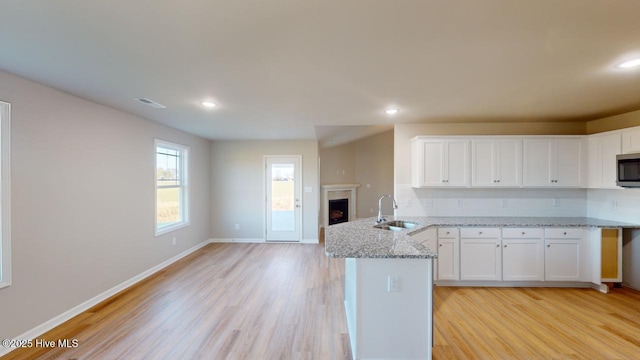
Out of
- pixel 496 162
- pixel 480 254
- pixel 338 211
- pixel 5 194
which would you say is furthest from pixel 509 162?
pixel 5 194

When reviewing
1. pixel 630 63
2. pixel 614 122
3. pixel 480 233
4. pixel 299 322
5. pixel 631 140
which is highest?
pixel 630 63

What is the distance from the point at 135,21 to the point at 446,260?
3943mm

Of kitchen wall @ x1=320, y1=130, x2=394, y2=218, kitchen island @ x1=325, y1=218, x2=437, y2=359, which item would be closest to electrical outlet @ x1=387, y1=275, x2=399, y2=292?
kitchen island @ x1=325, y1=218, x2=437, y2=359

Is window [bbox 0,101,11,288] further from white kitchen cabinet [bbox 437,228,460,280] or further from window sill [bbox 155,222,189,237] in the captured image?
white kitchen cabinet [bbox 437,228,460,280]

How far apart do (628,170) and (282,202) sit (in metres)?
5.38

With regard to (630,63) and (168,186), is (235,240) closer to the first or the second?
(168,186)

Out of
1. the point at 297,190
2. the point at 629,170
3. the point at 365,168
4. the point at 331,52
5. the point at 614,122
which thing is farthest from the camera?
the point at 365,168

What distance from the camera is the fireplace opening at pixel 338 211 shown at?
785cm

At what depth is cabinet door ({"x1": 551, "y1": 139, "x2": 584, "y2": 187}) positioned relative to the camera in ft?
12.3

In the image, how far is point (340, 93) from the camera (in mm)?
2781

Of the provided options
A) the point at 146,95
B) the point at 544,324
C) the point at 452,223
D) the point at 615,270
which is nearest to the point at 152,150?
the point at 146,95

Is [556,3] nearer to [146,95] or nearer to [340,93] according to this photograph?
[340,93]

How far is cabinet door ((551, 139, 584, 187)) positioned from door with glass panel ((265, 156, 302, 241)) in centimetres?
443

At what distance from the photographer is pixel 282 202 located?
609 centimetres
